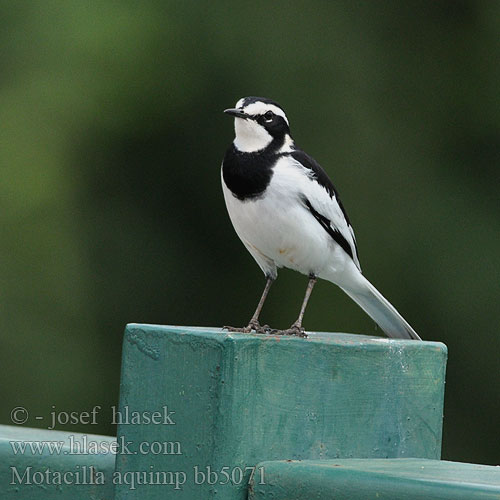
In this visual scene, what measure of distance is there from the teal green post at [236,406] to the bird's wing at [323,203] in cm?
134

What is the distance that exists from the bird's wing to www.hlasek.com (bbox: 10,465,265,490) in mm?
1504

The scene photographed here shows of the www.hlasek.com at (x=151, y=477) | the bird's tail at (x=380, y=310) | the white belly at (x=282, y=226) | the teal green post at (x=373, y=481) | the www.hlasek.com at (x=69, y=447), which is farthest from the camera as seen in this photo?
the bird's tail at (x=380, y=310)

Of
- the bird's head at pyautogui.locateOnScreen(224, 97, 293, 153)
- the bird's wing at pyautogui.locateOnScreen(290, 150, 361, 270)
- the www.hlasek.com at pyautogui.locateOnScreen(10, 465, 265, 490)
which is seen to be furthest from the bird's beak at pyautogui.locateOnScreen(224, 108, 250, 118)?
the www.hlasek.com at pyautogui.locateOnScreen(10, 465, 265, 490)

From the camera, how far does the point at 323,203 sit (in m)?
4.14

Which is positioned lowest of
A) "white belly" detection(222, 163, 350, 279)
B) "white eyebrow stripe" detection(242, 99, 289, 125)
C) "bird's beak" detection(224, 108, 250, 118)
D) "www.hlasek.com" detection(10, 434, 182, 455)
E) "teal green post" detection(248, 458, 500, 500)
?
"www.hlasek.com" detection(10, 434, 182, 455)

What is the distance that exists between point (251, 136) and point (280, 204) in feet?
1.01

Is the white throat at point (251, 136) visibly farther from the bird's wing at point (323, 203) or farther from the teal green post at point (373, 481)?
the teal green post at point (373, 481)

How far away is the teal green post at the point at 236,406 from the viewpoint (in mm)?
2406

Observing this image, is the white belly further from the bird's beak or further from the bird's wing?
the bird's beak

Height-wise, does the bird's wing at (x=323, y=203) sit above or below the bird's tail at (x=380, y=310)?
above

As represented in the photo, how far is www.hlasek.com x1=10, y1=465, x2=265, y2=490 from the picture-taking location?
94.4 inches

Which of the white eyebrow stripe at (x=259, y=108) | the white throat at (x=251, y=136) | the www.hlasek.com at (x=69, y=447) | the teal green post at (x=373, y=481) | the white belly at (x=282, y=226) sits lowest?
the www.hlasek.com at (x=69, y=447)

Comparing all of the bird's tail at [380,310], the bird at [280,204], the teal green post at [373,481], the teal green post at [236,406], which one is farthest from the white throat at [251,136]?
the teal green post at [373,481]

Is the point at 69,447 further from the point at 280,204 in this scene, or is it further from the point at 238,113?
the point at 238,113
